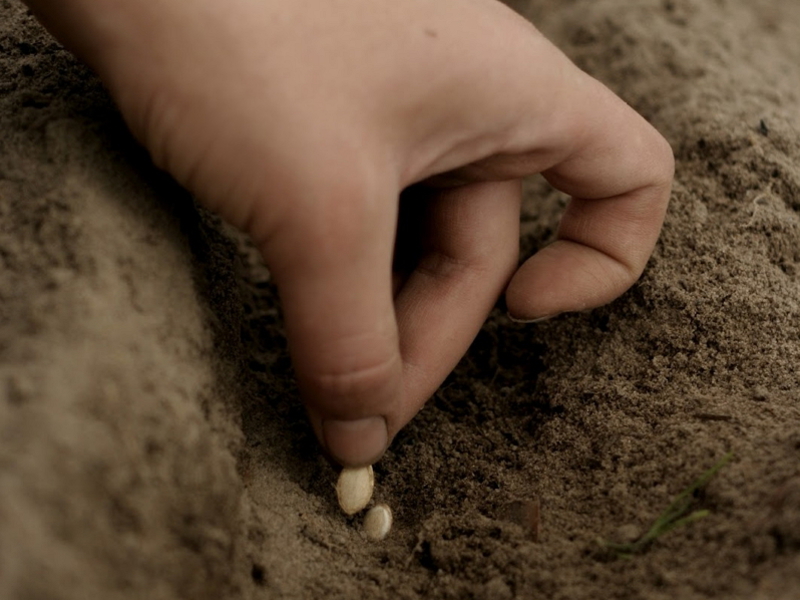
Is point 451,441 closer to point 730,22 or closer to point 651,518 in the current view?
point 651,518

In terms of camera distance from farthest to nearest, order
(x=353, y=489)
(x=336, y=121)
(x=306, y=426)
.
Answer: (x=306, y=426), (x=353, y=489), (x=336, y=121)

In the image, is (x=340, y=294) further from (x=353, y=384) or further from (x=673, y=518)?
(x=673, y=518)

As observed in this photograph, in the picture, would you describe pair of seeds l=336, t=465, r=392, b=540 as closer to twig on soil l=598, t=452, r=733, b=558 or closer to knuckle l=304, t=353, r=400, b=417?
knuckle l=304, t=353, r=400, b=417

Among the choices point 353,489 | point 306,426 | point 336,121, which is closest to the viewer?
point 336,121

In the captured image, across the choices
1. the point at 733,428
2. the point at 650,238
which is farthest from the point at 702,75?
the point at 733,428

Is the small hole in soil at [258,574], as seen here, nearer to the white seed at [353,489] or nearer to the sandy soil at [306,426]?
the sandy soil at [306,426]

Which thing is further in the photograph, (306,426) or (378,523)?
(306,426)

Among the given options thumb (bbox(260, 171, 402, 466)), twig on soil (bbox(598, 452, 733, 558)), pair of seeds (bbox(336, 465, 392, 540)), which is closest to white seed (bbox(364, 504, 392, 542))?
pair of seeds (bbox(336, 465, 392, 540))

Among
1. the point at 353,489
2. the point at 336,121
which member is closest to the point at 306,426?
the point at 353,489
